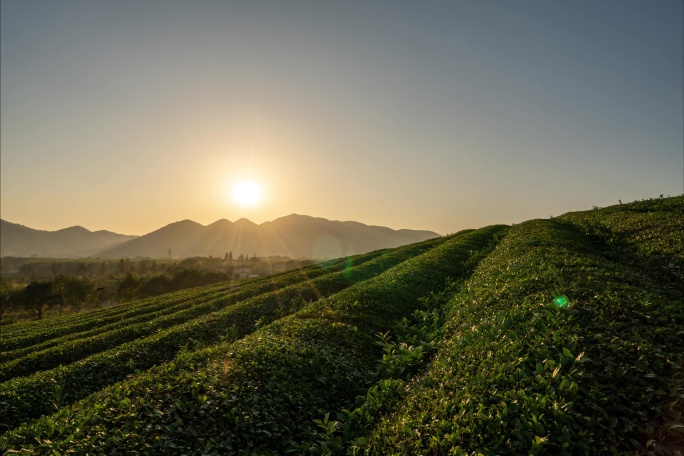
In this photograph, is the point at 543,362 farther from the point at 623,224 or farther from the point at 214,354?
the point at 623,224

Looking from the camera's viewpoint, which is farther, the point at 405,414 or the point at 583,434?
the point at 405,414

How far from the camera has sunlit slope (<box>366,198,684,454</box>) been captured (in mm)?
9711

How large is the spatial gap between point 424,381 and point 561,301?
295 inches

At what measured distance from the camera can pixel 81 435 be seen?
12.8 metres

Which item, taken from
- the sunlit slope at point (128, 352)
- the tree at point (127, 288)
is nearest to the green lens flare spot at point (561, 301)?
the sunlit slope at point (128, 352)

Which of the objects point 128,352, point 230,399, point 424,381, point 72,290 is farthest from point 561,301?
point 72,290

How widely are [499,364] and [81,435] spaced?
14.9 meters

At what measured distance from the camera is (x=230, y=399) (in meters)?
14.8

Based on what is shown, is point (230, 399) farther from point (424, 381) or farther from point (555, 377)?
point (555, 377)

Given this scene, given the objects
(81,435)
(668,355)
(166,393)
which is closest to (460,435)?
(668,355)

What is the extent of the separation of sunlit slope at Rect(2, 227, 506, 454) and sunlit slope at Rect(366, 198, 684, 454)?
3.83 m

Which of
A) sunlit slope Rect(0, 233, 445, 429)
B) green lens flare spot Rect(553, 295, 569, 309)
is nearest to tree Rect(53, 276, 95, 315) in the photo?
sunlit slope Rect(0, 233, 445, 429)

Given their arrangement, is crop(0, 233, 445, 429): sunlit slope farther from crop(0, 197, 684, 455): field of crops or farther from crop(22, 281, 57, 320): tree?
crop(22, 281, 57, 320): tree

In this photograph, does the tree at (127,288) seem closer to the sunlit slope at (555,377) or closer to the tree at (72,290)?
the tree at (72,290)
